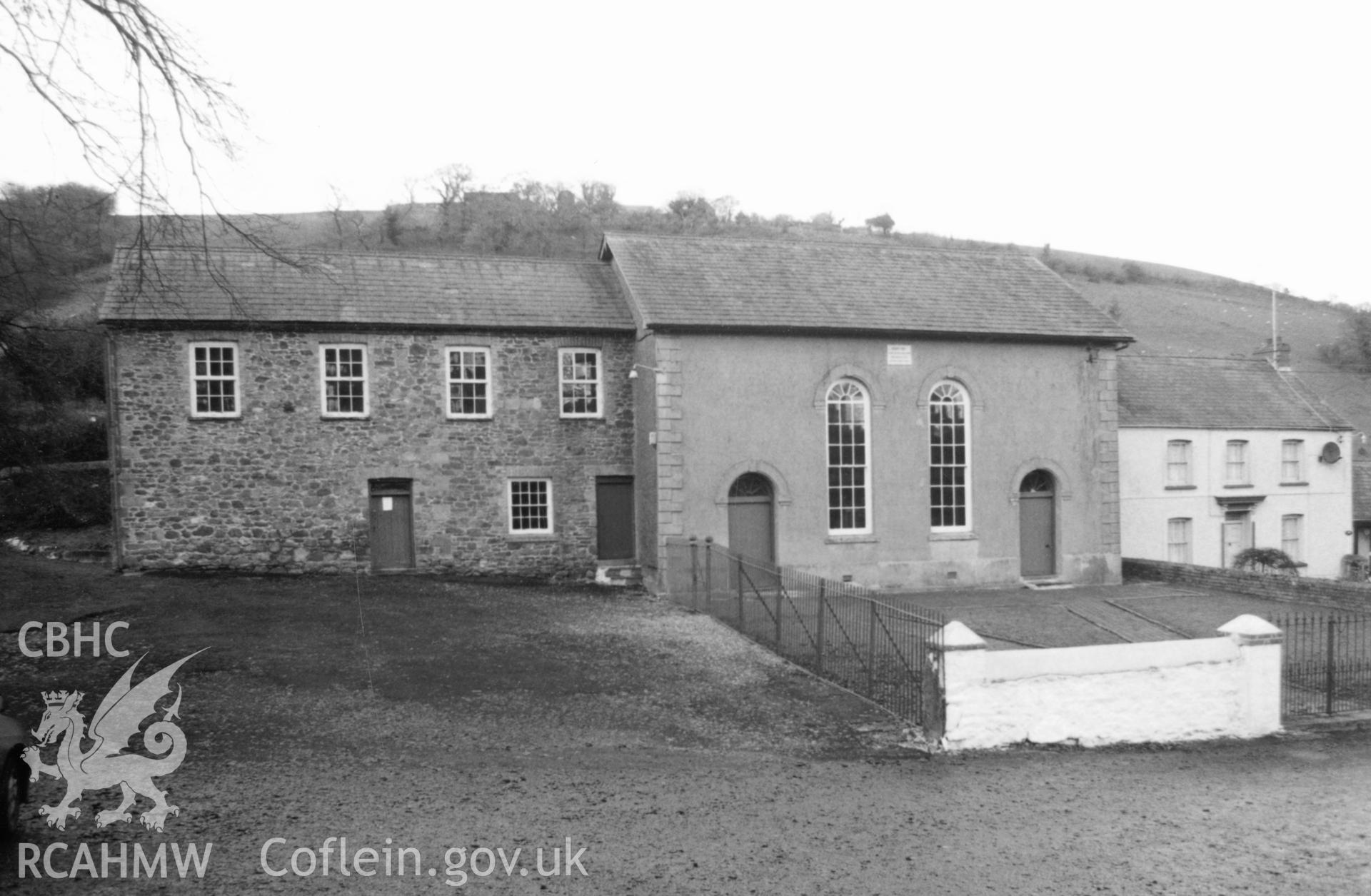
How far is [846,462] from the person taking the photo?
2305cm

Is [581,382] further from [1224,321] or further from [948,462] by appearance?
[1224,321]

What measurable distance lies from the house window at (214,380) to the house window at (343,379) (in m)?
1.71

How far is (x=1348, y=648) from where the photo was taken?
53.0ft

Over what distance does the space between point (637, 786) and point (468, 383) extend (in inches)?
574

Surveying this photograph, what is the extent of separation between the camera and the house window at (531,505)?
2266 centimetres

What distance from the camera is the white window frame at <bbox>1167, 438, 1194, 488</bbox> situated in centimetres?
2705

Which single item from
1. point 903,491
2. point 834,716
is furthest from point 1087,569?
point 834,716

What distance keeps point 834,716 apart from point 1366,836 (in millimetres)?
5093

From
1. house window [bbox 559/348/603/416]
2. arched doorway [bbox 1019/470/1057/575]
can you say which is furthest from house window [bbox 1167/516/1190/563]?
house window [bbox 559/348/603/416]

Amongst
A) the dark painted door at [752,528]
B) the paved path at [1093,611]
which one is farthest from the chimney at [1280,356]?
the dark painted door at [752,528]

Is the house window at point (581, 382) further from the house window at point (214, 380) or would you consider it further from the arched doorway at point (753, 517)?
the house window at point (214, 380)

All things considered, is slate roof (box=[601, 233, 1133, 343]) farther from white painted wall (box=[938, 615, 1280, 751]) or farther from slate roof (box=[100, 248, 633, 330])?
white painted wall (box=[938, 615, 1280, 751])

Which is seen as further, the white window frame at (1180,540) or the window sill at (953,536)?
the white window frame at (1180,540)

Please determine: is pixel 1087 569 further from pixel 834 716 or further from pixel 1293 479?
pixel 834 716
